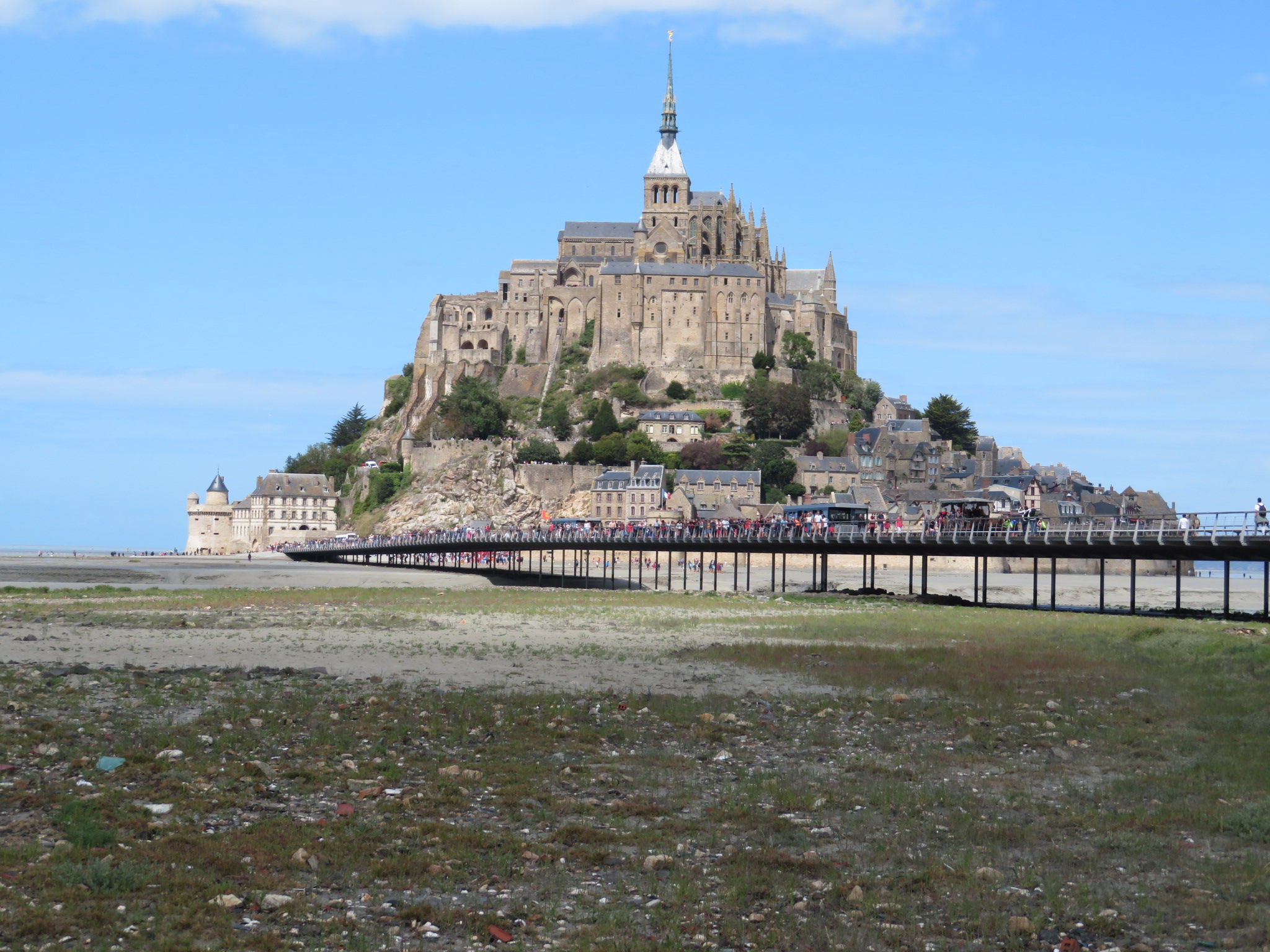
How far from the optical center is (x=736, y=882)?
13.3 m

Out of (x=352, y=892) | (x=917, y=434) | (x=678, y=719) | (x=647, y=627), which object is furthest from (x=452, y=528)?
(x=352, y=892)

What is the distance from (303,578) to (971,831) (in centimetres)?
7604

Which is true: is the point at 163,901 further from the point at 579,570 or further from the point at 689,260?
the point at 689,260

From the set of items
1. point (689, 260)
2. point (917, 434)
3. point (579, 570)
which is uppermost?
point (689, 260)

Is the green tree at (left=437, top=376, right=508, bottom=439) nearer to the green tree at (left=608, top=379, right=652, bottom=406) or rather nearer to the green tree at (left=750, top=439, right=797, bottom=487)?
the green tree at (left=608, top=379, right=652, bottom=406)

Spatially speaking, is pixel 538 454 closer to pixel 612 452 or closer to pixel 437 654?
pixel 612 452

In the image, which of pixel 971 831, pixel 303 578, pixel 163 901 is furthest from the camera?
pixel 303 578

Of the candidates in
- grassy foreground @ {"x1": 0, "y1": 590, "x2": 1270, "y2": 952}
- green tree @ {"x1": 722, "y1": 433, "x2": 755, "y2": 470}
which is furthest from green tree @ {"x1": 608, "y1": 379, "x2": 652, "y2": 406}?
grassy foreground @ {"x1": 0, "y1": 590, "x2": 1270, "y2": 952}

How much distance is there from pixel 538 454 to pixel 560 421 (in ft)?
24.8

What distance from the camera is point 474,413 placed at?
506 ft

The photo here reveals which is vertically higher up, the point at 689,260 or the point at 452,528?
the point at 689,260

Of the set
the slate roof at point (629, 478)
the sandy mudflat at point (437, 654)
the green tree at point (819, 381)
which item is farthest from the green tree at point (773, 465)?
the sandy mudflat at point (437, 654)

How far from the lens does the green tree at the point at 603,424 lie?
151 metres

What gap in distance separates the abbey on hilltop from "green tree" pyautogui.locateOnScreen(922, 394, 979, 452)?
13358 mm
